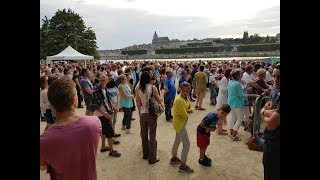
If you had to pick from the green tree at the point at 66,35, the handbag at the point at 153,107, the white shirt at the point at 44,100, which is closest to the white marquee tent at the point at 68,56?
the white shirt at the point at 44,100

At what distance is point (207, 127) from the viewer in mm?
5719

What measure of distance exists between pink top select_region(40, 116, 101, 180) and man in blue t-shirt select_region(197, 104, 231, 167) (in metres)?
3.70

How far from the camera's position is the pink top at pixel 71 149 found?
2064 mm

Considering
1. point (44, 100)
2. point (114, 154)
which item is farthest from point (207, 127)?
point (44, 100)

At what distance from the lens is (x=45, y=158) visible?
2064 mm

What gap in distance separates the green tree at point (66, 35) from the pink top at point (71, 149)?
187ft

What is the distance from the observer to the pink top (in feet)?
6.77

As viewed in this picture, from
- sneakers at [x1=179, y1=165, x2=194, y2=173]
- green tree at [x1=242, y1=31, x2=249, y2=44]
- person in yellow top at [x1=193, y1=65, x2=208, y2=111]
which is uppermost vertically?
green tree at [x1=242, y1=31, x2=249, y2=44]

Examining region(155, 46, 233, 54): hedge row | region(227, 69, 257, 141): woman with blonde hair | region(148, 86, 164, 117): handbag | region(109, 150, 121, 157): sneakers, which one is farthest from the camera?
region(155, 46, 233, 54): hedge row

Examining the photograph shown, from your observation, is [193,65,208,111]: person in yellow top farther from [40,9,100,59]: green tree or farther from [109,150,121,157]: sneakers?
[40,9,100,59]: green tree

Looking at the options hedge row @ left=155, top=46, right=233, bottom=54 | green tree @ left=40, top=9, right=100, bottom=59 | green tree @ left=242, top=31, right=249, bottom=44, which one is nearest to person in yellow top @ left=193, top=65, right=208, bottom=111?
green tree @ left=40, top=9, right=100, bottom=59
